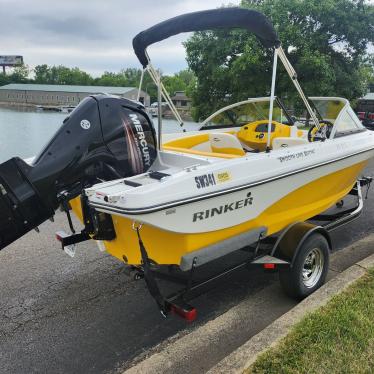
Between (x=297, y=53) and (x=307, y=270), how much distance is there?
1153cm

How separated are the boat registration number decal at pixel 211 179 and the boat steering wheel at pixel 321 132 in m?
1.78

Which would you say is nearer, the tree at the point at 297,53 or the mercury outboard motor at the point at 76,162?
the mercury outboard motor at the point at 76,162

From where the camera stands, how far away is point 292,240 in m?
3.53

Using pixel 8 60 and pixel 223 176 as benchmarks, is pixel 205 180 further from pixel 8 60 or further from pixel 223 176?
pixel 8 60

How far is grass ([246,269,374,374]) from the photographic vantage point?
2436 millimetres

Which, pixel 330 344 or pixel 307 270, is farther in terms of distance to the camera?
pixel 307 270

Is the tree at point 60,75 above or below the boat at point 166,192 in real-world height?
above

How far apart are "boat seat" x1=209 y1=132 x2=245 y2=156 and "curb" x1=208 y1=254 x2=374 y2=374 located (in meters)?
1.62

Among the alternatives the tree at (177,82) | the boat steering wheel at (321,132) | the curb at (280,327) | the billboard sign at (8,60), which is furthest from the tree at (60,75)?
the curb at (280,327)

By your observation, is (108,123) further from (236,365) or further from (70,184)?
(236,365)

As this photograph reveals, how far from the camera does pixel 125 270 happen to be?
4250 millimetres

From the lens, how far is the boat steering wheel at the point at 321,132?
4309mm

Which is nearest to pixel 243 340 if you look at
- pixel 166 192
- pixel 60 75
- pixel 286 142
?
pixel 166 192

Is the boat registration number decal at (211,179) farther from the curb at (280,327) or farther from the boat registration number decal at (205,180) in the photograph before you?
the curb at (280,327)
